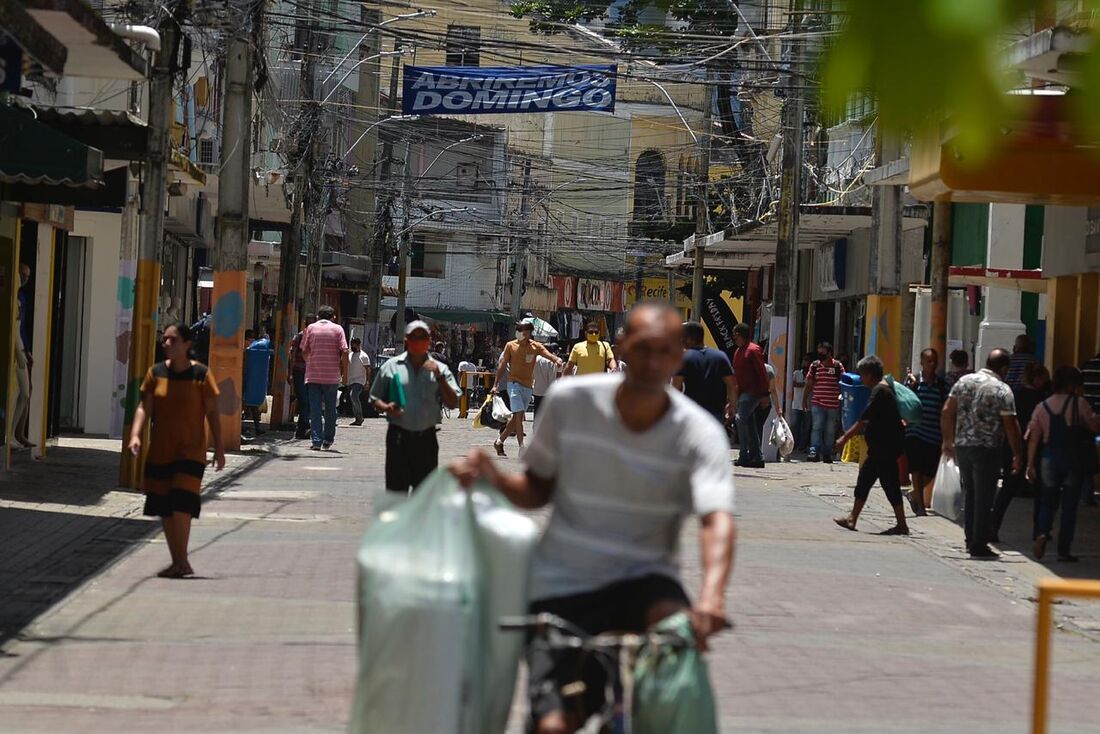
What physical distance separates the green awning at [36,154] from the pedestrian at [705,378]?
6162 mm

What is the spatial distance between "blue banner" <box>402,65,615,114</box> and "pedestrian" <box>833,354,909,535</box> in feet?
38.8

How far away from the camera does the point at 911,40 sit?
2631 millimetres

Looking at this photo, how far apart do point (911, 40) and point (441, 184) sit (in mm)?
68685

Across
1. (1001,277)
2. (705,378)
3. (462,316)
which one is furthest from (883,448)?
(462,316)

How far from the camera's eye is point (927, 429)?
1753 cm

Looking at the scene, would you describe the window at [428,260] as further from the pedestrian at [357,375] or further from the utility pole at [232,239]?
the utility pole at [232,239]

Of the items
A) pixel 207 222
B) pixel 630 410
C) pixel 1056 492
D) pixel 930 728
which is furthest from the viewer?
pixel 207 222

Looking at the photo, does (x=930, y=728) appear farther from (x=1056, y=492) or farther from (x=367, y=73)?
(x=367, y=73)

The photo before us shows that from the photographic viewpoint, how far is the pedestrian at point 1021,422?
→ 1541 centimetres

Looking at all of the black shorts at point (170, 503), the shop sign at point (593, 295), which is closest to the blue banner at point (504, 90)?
the black shorts at point (170, 503)

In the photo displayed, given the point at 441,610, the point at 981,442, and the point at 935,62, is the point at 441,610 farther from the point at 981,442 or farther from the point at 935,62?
the point at 981,442

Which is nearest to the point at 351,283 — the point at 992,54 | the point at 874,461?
the point at 874,461

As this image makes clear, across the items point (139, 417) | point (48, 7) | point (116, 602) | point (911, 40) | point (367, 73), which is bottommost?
point (116, 602)

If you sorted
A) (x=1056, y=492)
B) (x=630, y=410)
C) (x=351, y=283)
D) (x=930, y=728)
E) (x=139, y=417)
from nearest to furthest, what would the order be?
(x=630, y=410) → (x=930, y=728) → (x=139, y=417) → (x=1056, y=492) → (x=351, y=283)
